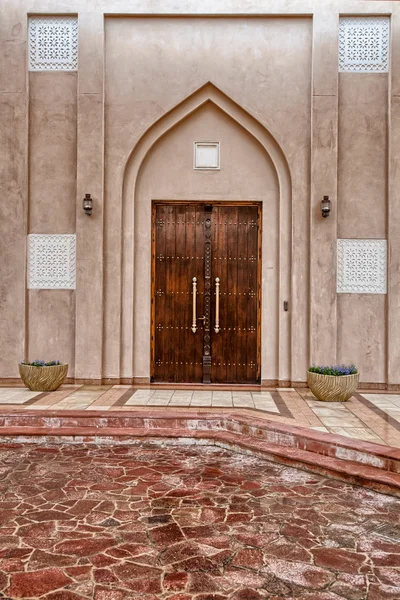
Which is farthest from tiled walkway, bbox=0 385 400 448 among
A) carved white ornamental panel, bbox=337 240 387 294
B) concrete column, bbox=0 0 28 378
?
carved white ornamental panel, bbox=337 240 387 294

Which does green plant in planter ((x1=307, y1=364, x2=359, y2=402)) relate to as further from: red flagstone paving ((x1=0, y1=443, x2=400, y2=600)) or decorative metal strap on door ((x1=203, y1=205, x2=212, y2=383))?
red flagstone paving ((x1=0, y1=443, x2=400, y2=600))

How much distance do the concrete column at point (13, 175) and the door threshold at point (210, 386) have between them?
6.87 ft

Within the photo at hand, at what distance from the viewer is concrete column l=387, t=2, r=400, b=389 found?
7262 millimetres

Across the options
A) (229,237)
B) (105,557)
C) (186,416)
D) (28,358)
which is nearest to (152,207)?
(229,237)

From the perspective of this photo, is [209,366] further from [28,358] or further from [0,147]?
[0,147]

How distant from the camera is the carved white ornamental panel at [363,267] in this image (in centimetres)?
739

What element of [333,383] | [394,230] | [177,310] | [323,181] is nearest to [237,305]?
[177,310]

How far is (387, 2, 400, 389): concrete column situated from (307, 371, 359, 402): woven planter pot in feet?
3.91

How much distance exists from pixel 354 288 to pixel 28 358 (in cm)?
492

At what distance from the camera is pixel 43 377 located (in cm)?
680

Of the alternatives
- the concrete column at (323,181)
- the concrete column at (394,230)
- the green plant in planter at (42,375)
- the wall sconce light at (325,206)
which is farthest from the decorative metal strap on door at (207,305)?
the concrete column at (394,230)

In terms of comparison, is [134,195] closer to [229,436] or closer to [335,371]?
[335,371]

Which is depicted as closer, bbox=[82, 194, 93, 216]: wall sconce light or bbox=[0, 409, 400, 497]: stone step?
bbox=[0, 409, 400, 497]: stone step

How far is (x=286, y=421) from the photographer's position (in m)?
5.29
